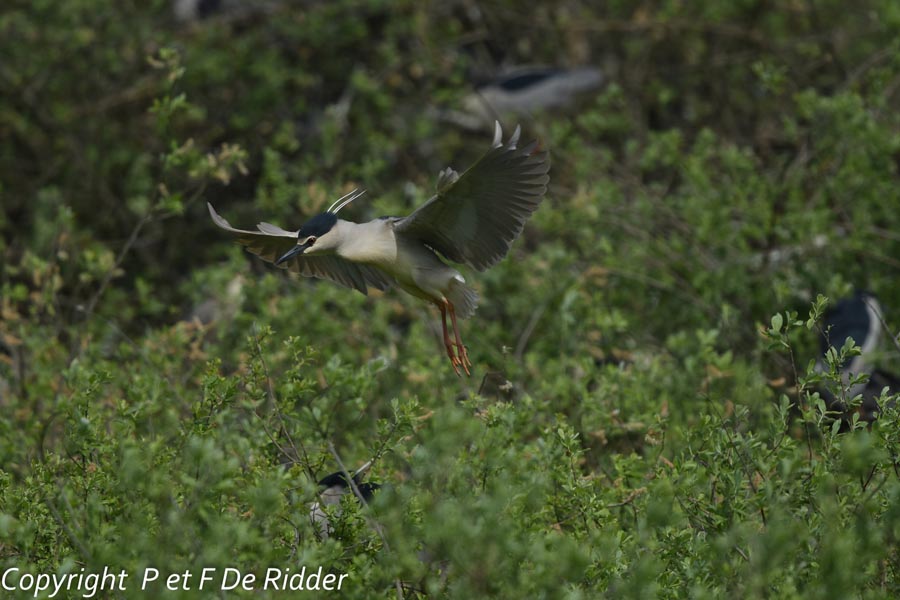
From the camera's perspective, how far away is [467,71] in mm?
8891

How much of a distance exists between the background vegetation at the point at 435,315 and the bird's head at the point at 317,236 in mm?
362

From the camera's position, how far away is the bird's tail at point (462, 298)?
3789 millimetres

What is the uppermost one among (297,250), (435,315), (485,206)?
(485,206)

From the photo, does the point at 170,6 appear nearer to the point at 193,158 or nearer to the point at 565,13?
the point at 565,13

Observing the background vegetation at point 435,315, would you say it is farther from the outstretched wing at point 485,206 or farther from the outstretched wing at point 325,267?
the outstretched wing at point 485,206

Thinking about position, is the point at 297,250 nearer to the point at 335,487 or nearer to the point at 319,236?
the point at 319,236

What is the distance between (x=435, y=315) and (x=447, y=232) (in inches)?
77.7

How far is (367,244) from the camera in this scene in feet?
11.8

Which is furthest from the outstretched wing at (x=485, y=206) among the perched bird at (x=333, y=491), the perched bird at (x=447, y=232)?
the perched bird at (x=333, y=491)

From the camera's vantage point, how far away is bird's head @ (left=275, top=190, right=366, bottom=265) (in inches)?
140

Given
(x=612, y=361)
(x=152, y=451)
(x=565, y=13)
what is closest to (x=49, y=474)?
(x=152, y=451)

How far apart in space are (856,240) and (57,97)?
5.42 meters

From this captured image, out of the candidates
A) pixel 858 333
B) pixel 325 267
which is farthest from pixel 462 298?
pixel 858 333

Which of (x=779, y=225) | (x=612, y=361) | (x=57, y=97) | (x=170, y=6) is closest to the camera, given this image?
(x=612, y=361)
